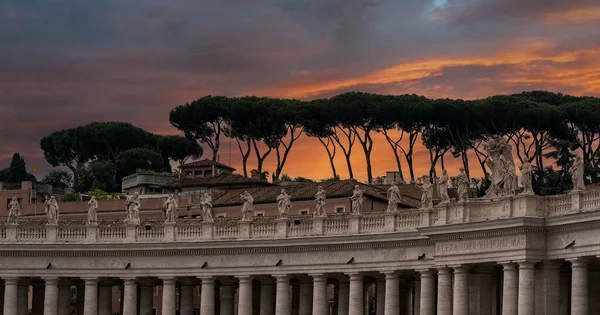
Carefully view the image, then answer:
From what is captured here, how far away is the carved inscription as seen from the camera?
77500 millimetres

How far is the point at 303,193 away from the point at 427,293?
3974 centimetres

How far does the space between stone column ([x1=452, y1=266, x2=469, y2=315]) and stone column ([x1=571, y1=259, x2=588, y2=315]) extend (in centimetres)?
745

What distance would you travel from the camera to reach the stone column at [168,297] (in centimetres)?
9775

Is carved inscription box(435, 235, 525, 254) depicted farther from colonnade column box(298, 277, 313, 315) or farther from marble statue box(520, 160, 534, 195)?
colonnade column box(298, 277, 313, 315)

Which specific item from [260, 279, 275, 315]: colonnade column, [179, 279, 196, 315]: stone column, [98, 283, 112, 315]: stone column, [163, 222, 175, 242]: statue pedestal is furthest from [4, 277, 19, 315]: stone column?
[260, 279, 275, 315]: colonnade column

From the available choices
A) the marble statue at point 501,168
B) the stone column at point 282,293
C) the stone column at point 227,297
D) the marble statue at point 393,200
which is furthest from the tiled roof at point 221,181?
the marble statue at point 501,168

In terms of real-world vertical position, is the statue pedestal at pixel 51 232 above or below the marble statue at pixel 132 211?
below

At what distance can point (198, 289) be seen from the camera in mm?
126438

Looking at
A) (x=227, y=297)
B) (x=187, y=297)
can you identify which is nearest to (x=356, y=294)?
(x=227, y=297)

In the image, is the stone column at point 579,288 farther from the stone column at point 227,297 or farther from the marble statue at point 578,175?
the stone column at point 227,297

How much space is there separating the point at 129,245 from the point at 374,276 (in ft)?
51.0

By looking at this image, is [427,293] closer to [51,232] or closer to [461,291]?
[461,291]

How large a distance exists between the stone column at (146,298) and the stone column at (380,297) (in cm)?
1582

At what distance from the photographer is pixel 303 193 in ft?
408
